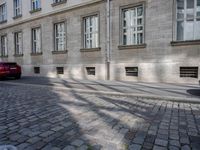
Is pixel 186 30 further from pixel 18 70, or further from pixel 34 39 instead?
pixel 34 39

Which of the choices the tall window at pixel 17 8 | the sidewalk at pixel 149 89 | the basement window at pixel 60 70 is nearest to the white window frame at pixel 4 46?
the tall window at pixel 17 8

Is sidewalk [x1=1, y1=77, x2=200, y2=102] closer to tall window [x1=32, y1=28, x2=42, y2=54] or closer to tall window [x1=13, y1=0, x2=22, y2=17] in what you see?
tall window [x1=32, y1=28, x2=42, y2=54]

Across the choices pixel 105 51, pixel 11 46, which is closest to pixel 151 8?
pixel 105 51

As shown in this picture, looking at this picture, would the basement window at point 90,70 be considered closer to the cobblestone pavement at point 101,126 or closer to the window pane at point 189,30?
the window pane at point 189,30

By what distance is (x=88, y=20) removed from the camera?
45.9 ft

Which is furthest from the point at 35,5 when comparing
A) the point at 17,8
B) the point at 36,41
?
the point at 36,41

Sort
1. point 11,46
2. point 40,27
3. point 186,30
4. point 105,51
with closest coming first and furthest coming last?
point 186,30
point 105,51
point 40,27
point 11,46

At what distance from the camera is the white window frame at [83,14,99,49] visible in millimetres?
13546

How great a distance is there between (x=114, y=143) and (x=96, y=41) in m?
11.2

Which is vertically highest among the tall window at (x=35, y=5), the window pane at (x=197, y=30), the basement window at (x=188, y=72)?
the tall window at (x=35, y=5)

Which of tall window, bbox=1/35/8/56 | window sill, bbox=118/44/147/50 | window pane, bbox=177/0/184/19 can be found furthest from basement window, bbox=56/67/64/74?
tall window, bbox=1/35/8/56

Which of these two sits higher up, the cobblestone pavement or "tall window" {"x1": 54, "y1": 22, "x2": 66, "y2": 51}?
"tall window" {"x1": 54, "y1": 22, "x2": 66, "y2": 51}

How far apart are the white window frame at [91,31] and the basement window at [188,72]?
5.90 meters

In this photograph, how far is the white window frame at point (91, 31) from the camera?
44.4ft
